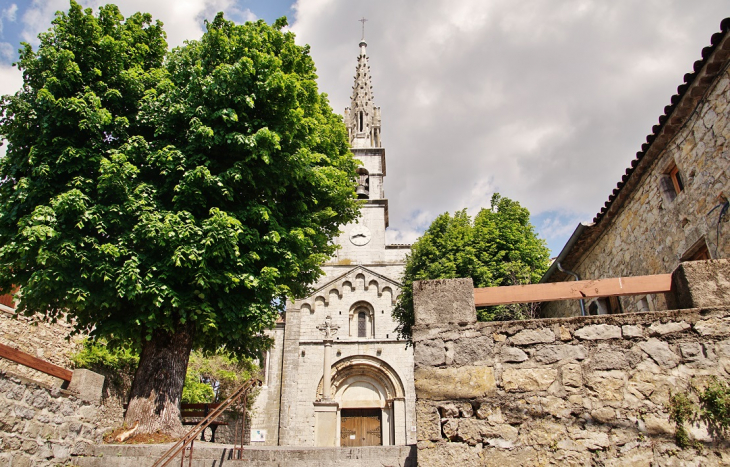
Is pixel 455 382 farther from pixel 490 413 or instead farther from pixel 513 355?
pixel 513 355

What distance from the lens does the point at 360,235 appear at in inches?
1052

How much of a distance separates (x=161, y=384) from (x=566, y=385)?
22.5 ft

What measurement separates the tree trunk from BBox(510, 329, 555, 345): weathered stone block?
6.37 metres

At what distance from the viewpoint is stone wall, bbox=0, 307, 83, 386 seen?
11.4m

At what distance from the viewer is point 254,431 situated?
2100 cm

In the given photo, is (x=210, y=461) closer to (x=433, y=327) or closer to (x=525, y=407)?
(x=433, y=327)

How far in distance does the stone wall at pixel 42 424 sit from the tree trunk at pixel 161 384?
68 cm

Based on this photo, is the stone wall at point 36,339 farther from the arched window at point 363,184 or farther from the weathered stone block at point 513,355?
the arched window at point 363,184

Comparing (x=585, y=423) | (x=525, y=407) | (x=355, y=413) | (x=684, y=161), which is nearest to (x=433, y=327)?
(x=525, y=407)

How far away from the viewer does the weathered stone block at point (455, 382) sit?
13.3 ft

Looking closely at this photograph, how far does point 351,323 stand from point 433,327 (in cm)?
1947

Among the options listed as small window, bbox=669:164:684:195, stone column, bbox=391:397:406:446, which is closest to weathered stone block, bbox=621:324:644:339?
small window, bbox=669:164:684:195

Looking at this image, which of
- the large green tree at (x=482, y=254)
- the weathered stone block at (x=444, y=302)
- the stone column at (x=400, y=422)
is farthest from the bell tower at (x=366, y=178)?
the weathered stone block at (x=444, y=302)

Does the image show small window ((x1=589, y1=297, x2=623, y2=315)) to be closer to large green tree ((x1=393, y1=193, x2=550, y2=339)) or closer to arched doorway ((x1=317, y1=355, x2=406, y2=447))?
large green tree ((x1=393, y1=193, x2=550, y2=339))
